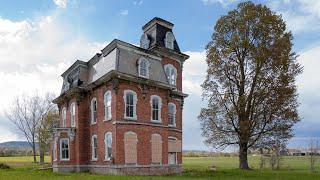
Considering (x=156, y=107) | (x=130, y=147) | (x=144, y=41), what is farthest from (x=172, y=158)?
(x=144, y=41)

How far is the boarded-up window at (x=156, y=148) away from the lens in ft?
101

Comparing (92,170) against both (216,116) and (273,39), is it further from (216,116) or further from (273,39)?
(273,39)

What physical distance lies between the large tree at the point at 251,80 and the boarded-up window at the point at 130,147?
10.8 m

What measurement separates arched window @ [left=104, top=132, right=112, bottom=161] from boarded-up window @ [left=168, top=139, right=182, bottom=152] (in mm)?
6085

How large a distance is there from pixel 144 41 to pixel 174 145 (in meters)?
10.3

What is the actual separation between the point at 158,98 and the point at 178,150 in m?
5.84

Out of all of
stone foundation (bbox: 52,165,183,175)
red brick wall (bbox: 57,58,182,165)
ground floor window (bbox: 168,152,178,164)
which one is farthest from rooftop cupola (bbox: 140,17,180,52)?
stone foundation (bbox: 52,165,183,175)

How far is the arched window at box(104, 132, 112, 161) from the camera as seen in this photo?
97.0ft

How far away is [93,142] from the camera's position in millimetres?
32594

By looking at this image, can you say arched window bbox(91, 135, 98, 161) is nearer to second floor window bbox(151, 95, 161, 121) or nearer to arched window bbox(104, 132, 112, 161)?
arched window bbox(104, 132, 112, 161)

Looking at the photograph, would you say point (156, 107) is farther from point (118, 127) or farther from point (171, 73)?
point (171, 73)

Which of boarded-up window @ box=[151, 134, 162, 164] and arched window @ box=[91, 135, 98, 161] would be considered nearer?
boarded-up window @ box=[151, 134, 162, 164]

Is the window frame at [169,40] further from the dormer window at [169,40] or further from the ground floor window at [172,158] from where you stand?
the ground floor window at [172,158]

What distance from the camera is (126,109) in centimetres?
2944
